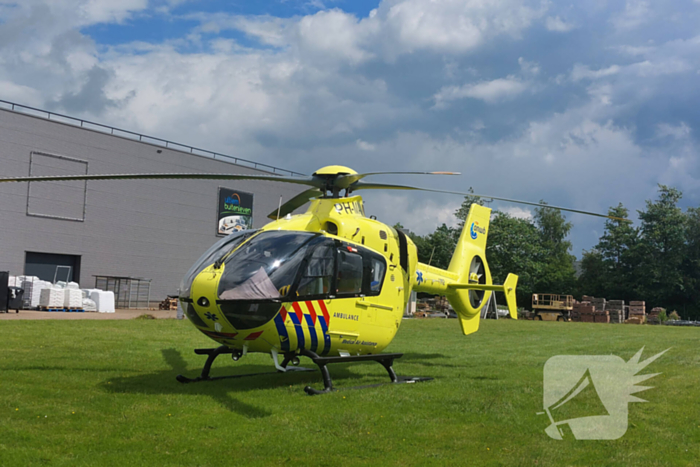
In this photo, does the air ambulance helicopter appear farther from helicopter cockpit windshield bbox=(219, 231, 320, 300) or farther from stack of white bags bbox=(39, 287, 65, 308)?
stack of white bags bbox=(39, 287, 65, 308)

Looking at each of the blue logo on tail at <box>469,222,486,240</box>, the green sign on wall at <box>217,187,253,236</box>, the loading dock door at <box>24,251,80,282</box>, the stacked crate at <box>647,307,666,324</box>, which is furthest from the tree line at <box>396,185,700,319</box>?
the blue logo on tail at <box>469,222,486,240</box>

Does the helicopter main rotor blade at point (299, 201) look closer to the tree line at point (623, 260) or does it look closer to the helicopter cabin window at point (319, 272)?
the helicopter cabin window at point (319, 272)

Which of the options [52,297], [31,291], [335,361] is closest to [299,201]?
[335,361]

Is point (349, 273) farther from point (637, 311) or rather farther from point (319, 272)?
point (637, 311)

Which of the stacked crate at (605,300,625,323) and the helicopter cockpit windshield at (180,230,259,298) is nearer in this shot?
the helicopter cockpit windshield at (180,230,259,298)

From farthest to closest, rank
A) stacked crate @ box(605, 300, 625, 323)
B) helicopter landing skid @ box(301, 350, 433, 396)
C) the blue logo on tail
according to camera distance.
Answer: stacked crate @ box(605, 300, 625, 323) < the blue logo on tail < helicopter landing skid @ box(301, 350, 433, 396)

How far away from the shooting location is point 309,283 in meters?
8.43

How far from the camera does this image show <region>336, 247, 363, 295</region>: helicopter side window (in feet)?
29.2

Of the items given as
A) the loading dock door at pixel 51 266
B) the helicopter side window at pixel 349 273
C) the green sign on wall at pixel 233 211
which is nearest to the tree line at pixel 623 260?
the green sign on wall at pixel 233 211

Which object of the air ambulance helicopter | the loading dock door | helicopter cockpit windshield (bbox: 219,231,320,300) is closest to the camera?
helicopter cockpit windshield (bbox: 219,231,320,300)

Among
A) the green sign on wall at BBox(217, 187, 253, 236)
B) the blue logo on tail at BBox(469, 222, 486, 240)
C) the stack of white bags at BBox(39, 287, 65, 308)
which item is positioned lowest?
the stack of white bags at BBox(39, 287, 65, 308)

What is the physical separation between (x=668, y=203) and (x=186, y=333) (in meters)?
53.3

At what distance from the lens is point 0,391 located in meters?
7.79

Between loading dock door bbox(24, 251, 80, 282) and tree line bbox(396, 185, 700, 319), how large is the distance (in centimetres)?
3286
